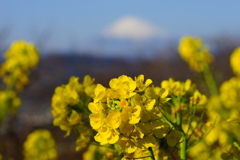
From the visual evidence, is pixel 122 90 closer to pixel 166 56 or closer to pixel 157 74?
pixel 157 74

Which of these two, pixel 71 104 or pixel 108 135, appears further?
pixel 71 104

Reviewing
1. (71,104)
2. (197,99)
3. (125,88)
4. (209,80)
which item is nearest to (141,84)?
(125,88)

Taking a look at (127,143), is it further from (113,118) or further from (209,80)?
(209,80)

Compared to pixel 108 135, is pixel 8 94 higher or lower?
lower

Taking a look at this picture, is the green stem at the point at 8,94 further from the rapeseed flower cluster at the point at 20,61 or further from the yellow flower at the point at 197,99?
the yellow flower at the point at 197,99

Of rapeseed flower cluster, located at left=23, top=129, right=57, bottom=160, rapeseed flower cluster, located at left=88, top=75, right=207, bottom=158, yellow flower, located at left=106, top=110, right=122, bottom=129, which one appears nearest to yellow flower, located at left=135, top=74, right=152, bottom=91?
rapeseed flower cluster, located at left=88, top=75, right=207, bottom=158

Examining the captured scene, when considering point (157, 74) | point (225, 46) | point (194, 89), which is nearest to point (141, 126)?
point (194, 89)
